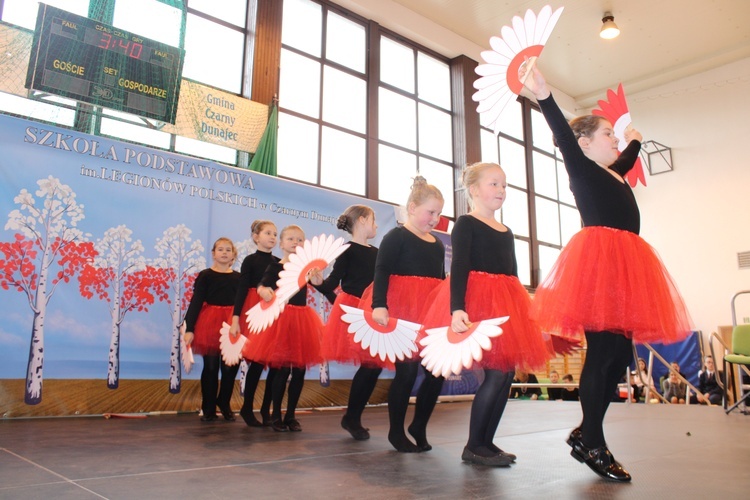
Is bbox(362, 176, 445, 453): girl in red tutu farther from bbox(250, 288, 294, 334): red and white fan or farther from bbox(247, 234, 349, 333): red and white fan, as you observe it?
bbox(250, 288, 294, 334): red and white fan

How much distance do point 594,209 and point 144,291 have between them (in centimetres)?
352

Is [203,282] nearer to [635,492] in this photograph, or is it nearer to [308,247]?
[308,247]

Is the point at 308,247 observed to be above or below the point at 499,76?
below

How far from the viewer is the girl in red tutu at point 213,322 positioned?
12.3ft

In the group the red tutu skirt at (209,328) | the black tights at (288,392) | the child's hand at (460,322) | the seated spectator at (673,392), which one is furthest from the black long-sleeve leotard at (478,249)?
the seated spectator at (673,392)

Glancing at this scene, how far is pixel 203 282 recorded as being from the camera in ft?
12.9

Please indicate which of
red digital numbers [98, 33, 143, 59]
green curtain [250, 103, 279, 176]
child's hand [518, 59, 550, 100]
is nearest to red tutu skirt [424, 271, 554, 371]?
child's hand [518, 59, 550, 100]

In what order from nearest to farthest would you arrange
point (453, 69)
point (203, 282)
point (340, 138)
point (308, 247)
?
1. point (308, 247)
2. point (203, 282)
3. point (340, 138)
4. point (453, 69)

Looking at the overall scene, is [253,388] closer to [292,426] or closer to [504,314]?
[292,426]

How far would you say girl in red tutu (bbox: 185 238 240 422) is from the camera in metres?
3.73

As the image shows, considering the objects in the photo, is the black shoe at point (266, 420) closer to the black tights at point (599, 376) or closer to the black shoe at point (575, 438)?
the black shoe at point (575, 438)

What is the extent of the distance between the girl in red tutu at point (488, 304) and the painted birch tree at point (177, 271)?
9.34 feet

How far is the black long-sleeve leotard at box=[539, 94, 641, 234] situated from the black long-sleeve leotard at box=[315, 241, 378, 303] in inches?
52.5

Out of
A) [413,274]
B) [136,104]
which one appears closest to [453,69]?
[136,104]
